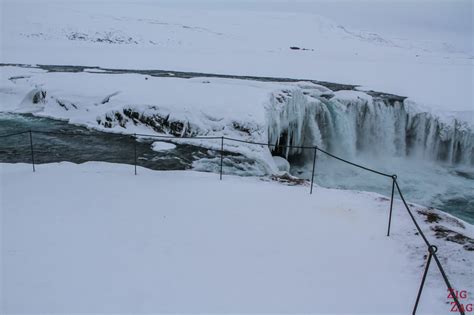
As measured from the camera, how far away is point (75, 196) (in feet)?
27.9

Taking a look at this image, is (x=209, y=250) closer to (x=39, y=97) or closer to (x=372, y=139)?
(x=372, y=139)

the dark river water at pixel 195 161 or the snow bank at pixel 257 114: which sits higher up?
the snow bank at pixel 257 114

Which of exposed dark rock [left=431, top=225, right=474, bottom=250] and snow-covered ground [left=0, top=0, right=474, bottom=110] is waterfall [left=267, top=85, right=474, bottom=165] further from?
exposed dark rock [left=431, top=225, right=474, bottom=250]

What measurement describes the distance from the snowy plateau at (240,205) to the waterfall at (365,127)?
64 millimetres

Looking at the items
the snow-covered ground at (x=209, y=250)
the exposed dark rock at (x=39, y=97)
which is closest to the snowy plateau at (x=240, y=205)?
the snow-covered ground at (x=209, y=250)

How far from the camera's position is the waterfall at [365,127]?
17.1m

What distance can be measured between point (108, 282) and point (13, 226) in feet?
8.88

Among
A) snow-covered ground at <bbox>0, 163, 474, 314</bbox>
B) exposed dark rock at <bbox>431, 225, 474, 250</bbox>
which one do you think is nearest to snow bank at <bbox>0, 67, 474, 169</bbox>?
snow-covered ground at <bbox>0, 163, 474, 314</bbox>

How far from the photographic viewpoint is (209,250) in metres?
6.32

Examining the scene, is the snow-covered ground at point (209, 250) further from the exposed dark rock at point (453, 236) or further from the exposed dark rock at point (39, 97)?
the exposed dark rock at point (39, 97)

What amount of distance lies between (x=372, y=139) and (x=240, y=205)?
12.7 m

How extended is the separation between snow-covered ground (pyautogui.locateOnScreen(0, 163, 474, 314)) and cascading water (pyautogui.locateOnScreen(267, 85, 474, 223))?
676 cm

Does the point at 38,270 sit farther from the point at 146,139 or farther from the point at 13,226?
the point at 146,139

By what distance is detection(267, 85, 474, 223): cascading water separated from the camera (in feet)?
50.8
